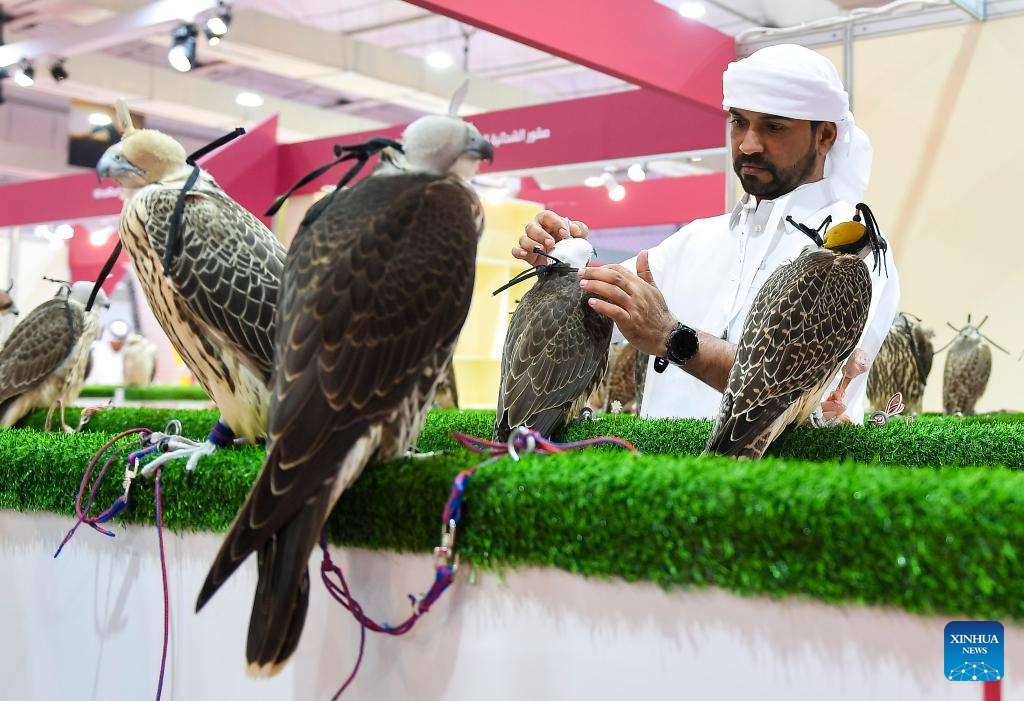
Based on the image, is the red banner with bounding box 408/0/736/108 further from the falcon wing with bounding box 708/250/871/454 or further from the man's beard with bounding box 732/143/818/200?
the falcon wing with bounding box 708/250/871/454

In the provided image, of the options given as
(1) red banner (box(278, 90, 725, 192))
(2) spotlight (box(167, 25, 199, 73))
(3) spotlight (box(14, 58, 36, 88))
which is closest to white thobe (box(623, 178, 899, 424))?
(1) red banner (box(278, 90, 725, 192))

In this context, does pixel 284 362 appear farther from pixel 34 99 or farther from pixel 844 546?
pixel 34 99

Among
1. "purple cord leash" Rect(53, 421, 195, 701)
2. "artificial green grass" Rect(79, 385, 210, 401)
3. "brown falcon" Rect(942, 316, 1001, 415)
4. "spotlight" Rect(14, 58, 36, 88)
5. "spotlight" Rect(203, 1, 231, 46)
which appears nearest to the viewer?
"purple cord leash" Rect(53, 421, 195, 701)

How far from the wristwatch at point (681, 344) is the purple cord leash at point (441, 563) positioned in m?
0.45

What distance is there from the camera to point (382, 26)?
27.3 feet

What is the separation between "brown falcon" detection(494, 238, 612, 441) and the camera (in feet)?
5.84

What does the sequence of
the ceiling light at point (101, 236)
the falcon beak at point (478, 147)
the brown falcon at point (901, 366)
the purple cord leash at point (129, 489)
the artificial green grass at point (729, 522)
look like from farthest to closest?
Result: the ceiling light at point (101, 236) → the brown falcon at point (901, 366) → the purple cord leash at point (129, 489) → the falcon beak at point (478, 147) → the artificial green grass at point (729, 522)

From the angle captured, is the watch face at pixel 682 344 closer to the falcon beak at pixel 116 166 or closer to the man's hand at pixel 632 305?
the man's hand at pixel 632 305

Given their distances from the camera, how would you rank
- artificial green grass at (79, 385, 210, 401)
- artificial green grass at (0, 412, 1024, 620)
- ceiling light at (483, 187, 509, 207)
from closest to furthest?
artificial green grass at (0, 412, 1024, 620)
artificial green grass at (79, 385, 210, 401)
ceiling light at (483, 187, 509, 207)

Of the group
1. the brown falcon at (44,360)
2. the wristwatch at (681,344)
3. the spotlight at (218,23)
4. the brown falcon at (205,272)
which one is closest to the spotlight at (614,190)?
the spotlight at (218,23)

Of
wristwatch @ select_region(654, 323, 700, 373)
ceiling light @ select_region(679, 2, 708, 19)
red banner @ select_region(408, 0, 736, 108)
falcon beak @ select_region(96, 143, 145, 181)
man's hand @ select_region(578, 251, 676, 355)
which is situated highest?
ceiling light @ select_region(679, 2, 708, 19)

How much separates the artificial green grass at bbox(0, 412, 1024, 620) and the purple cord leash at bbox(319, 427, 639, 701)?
0.05 feet

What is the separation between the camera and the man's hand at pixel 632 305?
1.52 m

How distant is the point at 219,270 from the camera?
1244 millimetres
